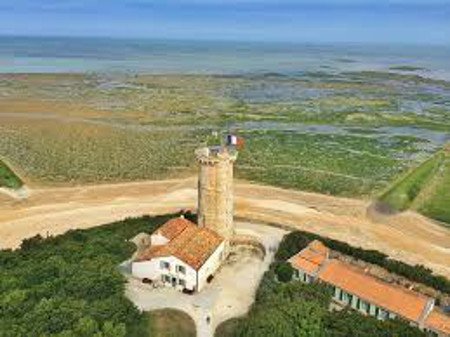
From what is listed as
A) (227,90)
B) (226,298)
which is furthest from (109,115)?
(226,298)

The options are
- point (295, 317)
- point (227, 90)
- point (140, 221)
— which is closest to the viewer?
point (295, 317)

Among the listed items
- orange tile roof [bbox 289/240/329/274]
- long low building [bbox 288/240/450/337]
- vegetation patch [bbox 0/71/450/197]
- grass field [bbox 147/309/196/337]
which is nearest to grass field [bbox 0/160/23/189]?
vegetation patch [bbox 0/71/450/197]

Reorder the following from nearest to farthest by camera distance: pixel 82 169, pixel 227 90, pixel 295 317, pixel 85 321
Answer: pixel 85 321
pixel 295 317
pixel 82 169
pixel 227 90

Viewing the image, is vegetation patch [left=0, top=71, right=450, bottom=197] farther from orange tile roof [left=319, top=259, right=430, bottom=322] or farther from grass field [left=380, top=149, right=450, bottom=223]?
orange tile roof [left=319, top=259, right=430, bottom=322]

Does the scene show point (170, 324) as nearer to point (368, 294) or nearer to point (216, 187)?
point (216, 187)

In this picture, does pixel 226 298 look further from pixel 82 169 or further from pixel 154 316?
pixel 82 169

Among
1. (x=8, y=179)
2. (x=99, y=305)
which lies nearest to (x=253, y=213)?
(x=99, y=305)

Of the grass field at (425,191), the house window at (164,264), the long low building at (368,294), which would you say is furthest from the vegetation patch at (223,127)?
the house window at (164,264)
